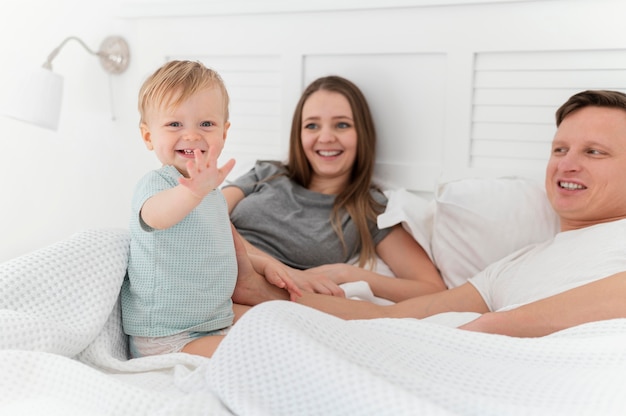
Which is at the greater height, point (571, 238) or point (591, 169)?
point (591, 169)

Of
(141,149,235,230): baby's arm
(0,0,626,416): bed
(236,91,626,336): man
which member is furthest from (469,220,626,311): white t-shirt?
(141,149,235,230): baby's arm

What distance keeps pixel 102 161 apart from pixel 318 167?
94cm

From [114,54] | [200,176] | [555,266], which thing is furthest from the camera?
[114,54]

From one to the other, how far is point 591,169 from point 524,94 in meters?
0.36

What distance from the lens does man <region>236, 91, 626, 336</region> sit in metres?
1.42

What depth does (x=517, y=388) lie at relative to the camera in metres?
0.91

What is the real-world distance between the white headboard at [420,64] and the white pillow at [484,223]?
14 cm

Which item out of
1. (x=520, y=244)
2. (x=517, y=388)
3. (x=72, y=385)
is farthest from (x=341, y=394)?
(x=520, y=244)

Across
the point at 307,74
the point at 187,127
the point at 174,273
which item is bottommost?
the point at 174,273

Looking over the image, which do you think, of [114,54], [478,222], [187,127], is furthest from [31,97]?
[478,222]

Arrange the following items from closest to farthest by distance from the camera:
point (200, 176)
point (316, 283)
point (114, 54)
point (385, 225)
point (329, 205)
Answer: point (200, 176), point (316, 283), point (385, 225), point (329, 205), point (114, 54)

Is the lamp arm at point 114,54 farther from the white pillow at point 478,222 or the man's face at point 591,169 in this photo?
the man's face at point 591,169

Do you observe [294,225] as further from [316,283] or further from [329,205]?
[316,283]

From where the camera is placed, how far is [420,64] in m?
1.94
